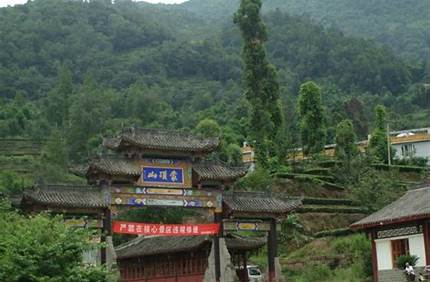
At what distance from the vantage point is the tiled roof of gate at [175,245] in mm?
35188

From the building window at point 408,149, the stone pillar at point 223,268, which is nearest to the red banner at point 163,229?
the stone pillar at point 223,268

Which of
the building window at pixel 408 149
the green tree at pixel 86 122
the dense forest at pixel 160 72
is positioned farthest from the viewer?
the dense forest at pixel 160 72

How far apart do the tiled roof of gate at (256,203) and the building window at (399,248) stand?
5454mm

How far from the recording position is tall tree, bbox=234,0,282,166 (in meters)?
54.2

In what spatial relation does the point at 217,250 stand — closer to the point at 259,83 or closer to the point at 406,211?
the point at 406,211

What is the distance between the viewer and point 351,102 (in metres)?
90.6

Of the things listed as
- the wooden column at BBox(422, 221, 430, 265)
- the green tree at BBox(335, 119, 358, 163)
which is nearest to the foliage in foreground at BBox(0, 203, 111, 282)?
the wooden column at BBox(422, 221, 430, 265)

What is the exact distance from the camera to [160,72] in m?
136

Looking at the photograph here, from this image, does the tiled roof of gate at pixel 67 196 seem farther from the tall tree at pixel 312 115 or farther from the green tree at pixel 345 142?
the tall tree at pixel 312 115

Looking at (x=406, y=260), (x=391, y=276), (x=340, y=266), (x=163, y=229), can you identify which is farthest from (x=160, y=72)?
(x=406, y=260)

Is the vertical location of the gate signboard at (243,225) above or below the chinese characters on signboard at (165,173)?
below

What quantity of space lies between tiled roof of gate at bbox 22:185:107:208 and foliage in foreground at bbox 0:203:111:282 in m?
7.77

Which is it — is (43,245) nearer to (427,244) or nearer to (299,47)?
(427,244)

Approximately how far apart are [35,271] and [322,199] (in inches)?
1388
